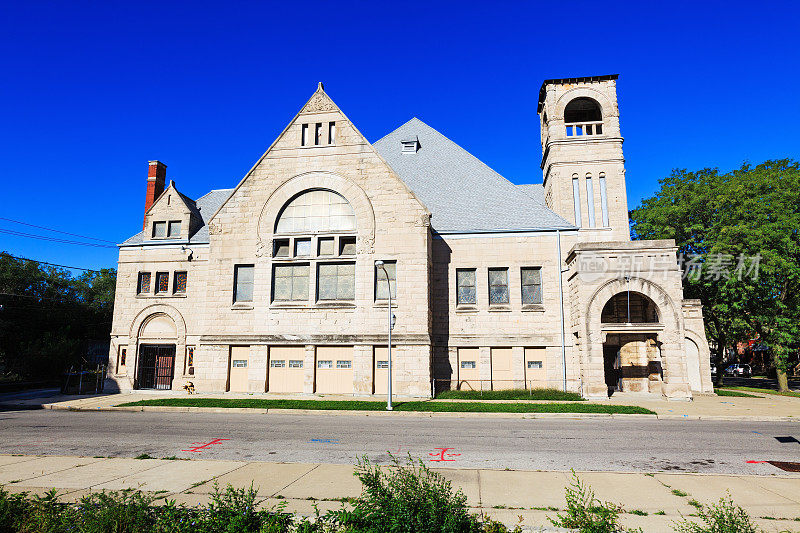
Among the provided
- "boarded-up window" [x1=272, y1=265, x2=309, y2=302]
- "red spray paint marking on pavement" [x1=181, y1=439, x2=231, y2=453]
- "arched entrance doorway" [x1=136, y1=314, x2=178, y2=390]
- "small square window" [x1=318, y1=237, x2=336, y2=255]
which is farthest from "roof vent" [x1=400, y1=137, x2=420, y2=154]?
"red spray paint marking on pavement" [x1=181, y1=439, x2=231, y2=453]

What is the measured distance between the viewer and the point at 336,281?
29391 mm

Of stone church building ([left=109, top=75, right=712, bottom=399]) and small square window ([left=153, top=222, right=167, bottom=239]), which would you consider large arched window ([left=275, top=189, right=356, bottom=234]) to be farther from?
small square window ([left=153, top=222, right=167, bottom=239])

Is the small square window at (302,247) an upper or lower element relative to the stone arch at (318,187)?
lower

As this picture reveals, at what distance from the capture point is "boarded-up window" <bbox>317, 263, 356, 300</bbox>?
2916 centimetres

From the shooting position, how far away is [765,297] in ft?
111

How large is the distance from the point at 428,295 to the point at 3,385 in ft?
97.7

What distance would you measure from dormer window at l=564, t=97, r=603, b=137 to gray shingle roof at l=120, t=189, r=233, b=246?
26568 mm

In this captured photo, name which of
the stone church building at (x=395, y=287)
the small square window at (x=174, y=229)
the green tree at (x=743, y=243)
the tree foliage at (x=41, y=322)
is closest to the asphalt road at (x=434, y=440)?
the stone church building at (x=395, y=287)

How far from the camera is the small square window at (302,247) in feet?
98.5

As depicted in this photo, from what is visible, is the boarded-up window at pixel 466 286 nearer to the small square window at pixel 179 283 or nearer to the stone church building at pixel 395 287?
the stone church building at pixel 395 287

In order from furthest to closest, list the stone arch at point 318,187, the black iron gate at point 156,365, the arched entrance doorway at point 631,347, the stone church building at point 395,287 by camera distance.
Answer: the black iron gate at point 156,365
the stone arch at point 318,187
the arched entrance doorway at point 631,347
the stone church building at point 395,287

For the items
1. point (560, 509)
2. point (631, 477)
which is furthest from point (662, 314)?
point (560, 509)

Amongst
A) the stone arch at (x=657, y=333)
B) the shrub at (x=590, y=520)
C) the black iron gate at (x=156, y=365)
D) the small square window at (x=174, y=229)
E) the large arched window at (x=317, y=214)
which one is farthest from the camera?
the small square window at (x=174, y=229)

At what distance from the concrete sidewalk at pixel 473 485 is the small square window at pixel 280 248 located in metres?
19.8
